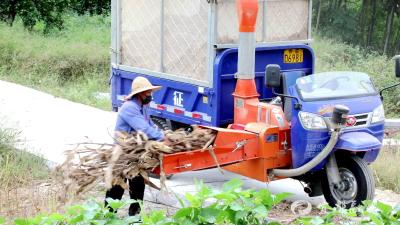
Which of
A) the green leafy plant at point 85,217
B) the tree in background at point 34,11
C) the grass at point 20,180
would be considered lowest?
the grass at point 20,180

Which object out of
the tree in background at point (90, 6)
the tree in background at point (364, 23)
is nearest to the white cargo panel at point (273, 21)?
the tree in background at point (90, 6)

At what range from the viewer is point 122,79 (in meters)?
11.5

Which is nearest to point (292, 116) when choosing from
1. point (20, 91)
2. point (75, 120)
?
point (75, 120)

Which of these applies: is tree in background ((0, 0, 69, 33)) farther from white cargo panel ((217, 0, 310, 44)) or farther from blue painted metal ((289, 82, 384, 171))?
blue painted metal ((289, 82, 384, 171))

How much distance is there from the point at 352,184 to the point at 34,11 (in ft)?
59.0

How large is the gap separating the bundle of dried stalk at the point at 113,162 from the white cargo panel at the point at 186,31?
2.17 m

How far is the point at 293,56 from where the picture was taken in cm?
1054

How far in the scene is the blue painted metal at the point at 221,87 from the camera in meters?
9.70

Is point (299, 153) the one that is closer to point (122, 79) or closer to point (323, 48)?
point (122, 79)

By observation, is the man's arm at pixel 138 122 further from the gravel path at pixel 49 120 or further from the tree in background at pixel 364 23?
the tree in background at pixel 364 23

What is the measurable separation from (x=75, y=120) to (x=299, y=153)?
20.5ft

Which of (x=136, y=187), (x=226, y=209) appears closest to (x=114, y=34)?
(x=136, y=187)

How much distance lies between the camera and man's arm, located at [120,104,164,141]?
7.95m

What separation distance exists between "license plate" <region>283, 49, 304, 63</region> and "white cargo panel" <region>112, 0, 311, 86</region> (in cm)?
18
